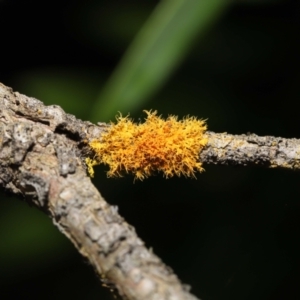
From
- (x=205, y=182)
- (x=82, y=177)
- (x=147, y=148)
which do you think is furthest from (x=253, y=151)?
(x=205, y=182)

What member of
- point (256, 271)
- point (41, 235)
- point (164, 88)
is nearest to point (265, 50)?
point (164, 88)

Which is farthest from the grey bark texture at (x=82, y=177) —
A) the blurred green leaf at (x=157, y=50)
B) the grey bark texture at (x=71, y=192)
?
the blurred green leaf at (x=157, y=50)

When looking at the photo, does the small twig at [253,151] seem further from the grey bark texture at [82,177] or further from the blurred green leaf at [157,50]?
the blurred green leaf at [157,50]

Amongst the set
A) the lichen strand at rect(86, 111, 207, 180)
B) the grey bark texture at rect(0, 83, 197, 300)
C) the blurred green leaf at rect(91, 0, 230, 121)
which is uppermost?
the blurred green leaf at rect(91, 0, 230, 121)

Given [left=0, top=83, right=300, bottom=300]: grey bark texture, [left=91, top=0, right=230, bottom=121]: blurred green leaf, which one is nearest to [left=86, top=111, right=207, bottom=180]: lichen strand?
[left=0, top=83, right=300, bottom=300]: grey bark texture

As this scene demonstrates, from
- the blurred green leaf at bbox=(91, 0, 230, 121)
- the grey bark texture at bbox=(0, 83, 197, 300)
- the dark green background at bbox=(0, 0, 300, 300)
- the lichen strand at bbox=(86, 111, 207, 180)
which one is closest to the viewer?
the grey bark texture at bbox=(0, 83, 197, 300)

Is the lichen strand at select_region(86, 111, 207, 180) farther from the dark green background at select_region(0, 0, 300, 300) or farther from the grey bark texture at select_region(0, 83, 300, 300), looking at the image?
the dark green background at select_region(0, 0, 300, 300)
